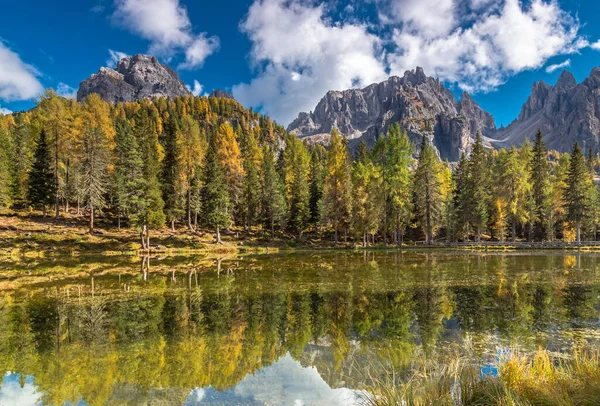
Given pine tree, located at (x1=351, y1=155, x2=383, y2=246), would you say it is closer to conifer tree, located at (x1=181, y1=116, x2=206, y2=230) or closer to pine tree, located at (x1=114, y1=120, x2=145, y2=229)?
conifer tree, located at (x1=181, y1=116, x2=206, y2=230)

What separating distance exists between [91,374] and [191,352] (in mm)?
2352

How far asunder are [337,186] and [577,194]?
3503cm

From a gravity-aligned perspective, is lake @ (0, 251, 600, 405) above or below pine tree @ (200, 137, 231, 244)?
below

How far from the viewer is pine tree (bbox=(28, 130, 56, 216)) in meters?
49.4

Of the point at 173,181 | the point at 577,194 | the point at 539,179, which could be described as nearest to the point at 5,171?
the point at 173,181

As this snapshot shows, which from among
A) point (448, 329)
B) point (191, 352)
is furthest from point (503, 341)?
point (191, 352)

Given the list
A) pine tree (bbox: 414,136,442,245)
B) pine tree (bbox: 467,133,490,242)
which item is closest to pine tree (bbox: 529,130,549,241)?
pine tree (bbox: 467,133,490,242)

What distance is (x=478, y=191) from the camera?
5450 centimetres

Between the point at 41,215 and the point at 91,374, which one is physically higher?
the point at 41,215

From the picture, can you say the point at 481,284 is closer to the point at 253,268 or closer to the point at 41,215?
the point at 253,268

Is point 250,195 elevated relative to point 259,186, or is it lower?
lower

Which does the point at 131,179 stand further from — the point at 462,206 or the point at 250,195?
the point at 462,206

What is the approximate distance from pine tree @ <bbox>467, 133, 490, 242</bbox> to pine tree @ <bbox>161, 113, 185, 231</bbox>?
43347 millimetres

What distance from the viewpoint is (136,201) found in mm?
39594
